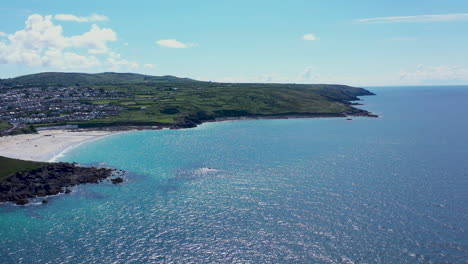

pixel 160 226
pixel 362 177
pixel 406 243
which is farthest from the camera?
pixel 362 177

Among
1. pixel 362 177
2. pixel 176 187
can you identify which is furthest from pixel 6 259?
pixel 362 177

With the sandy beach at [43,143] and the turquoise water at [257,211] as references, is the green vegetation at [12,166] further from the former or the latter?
the turquoise water at [257,211]

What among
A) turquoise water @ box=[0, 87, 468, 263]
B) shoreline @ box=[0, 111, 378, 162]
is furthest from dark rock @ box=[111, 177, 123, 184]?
shoreline @ box=[0, 111, 378, 162]

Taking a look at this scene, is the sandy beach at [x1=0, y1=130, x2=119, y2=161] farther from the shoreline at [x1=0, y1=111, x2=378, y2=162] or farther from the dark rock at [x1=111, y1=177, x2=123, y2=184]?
the dark rock at [x1=111, y1=177, x2=123, y2=184]

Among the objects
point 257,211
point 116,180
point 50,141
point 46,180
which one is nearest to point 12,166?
point 46,180

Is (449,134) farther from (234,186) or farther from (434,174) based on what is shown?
(234,186)

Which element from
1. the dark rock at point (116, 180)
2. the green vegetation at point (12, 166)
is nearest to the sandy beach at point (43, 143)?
the green vegetation at point (12, 166)

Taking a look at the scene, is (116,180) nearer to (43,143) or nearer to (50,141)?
(43,143)
